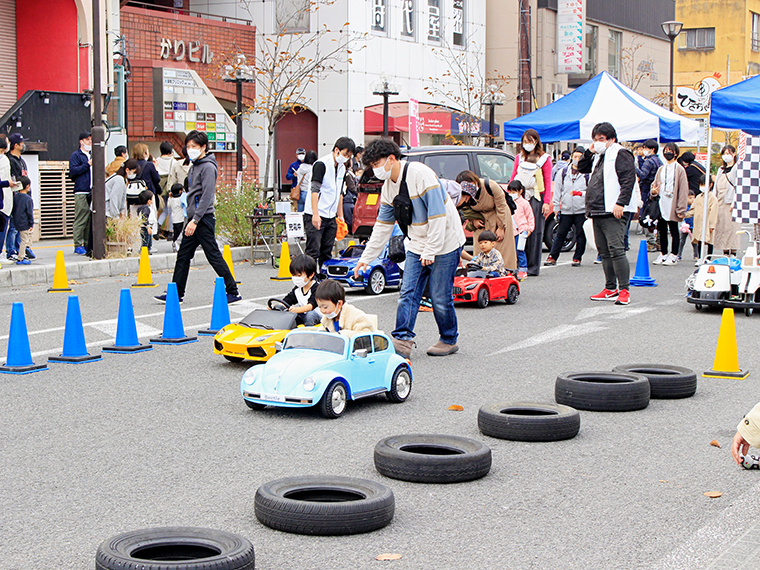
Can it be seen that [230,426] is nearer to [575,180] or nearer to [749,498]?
[749,498]

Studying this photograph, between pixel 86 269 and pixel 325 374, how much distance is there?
33.4ft

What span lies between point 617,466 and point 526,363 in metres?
3.32

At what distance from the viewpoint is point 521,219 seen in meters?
15.6

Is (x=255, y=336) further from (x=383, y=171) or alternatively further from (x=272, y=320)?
(x=383, y=171)

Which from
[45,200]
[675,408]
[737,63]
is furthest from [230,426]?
[737,63]

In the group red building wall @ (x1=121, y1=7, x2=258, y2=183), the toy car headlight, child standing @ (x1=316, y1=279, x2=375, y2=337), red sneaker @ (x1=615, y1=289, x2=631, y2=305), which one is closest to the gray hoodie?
child standing @ (x1=316, y1=279, x2=375, y2=337)

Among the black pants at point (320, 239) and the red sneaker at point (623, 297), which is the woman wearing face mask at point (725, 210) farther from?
the black pants at point (320, 239)

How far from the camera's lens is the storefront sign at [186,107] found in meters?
31.4

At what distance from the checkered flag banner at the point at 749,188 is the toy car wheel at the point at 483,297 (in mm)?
4318

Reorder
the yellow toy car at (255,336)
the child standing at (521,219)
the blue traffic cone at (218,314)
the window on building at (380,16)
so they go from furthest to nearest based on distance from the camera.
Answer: the window on building at (380,16)
the child standing at (521,219)
the blue traffic cone at (218,314)
the yellow toy car at (255,336)

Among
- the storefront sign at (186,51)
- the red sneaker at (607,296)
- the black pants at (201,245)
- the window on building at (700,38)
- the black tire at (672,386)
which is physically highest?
the window on building at (700,38)

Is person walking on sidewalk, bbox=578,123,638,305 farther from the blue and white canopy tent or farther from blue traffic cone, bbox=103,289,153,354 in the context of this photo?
blue traffic cone, bbox=103,289,153,354

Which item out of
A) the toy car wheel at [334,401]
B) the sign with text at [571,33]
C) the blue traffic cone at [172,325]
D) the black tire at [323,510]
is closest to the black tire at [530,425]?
the toy car wheel at [334,401]

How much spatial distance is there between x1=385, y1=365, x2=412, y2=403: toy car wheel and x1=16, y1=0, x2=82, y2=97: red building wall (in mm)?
19677
